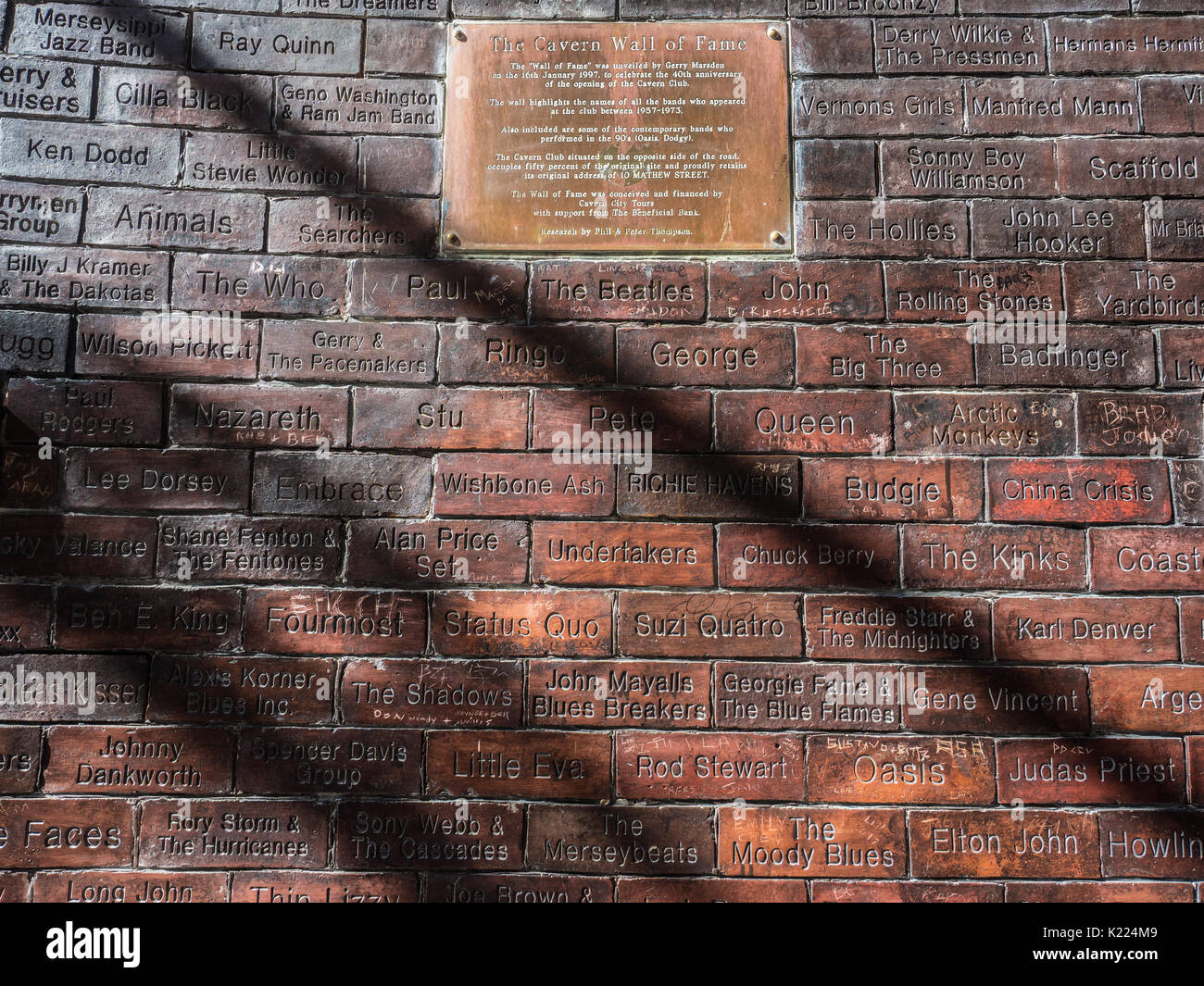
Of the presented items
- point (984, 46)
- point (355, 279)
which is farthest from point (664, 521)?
point (984, 46)

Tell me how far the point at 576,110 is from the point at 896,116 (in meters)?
0.70

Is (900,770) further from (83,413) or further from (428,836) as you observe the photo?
(83,413)

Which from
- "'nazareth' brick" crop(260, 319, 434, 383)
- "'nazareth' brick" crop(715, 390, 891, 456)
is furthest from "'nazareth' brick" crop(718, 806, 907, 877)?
"'nazareth' brick" crop(260, 319, 434, 383)

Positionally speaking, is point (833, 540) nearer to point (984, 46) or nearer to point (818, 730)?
point (818, 730)

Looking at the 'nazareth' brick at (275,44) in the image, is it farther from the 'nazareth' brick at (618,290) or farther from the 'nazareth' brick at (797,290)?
the 'nazareth' brick at (797,290)

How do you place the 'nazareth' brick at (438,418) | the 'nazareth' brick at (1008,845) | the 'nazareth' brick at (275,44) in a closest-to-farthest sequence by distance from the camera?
the 'nazareth' brick at (1008,845), the 'nazareth' brick at (438,418), the 'nazareth' brick at (275,44)

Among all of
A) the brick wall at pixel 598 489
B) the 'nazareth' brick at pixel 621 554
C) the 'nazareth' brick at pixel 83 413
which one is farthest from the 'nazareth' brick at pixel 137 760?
the 'nazareth' brick at pixel 621 554

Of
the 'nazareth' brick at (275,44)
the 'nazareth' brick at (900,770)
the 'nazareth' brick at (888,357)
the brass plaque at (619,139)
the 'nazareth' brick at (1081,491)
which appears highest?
the 'nazareth' brick at (275,44)

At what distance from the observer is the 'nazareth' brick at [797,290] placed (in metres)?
1.70

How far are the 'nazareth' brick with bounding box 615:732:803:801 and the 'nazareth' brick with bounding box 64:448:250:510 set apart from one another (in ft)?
3.13

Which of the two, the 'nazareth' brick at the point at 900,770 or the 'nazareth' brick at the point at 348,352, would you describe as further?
the 'nazareth' brick at the point at 348,352

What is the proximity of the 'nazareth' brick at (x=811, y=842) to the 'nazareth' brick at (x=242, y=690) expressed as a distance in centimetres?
85

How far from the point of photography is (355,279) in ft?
5.61

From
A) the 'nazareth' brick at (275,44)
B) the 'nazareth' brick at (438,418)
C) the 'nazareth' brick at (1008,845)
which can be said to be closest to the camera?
the 'nazareth' brick at (1008,845)
